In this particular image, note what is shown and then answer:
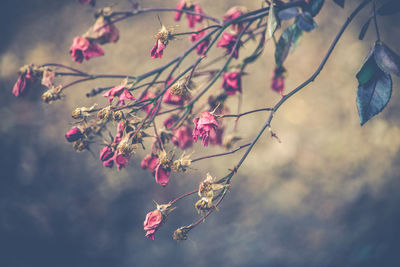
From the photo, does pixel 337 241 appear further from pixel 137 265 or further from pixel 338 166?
pixel 137 265

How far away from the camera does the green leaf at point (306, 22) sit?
456 mm

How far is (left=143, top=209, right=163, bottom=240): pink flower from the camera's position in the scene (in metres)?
0.42

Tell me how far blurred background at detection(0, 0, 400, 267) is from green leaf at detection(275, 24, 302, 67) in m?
0.95

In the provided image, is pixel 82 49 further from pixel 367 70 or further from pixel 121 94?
pixel 367 70

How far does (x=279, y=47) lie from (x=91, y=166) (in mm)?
1288

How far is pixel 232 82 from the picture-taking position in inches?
21.3

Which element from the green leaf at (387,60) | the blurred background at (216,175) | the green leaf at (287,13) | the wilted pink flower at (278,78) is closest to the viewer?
the green leaf at (387,60)

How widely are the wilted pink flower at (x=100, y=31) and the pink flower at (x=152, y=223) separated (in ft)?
0.92

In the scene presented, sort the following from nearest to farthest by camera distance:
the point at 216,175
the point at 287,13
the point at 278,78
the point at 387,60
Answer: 1. the point at 387,60
2. the point at 287,13
3. the point at 278,78
4. the point at 216,175

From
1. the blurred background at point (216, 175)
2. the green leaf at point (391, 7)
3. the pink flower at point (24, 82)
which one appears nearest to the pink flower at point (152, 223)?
the pink flower at point (24, 82)

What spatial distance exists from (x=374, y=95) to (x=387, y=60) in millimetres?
42

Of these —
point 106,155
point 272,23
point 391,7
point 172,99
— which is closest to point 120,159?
point 106,155

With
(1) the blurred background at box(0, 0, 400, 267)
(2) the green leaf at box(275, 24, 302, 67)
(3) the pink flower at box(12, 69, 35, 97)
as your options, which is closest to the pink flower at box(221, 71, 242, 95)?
(2) the green leaf at box(275, 24, 302, 67)

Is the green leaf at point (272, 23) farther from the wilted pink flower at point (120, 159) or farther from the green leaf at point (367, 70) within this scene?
the wilted pink flower at point (120, 159)
